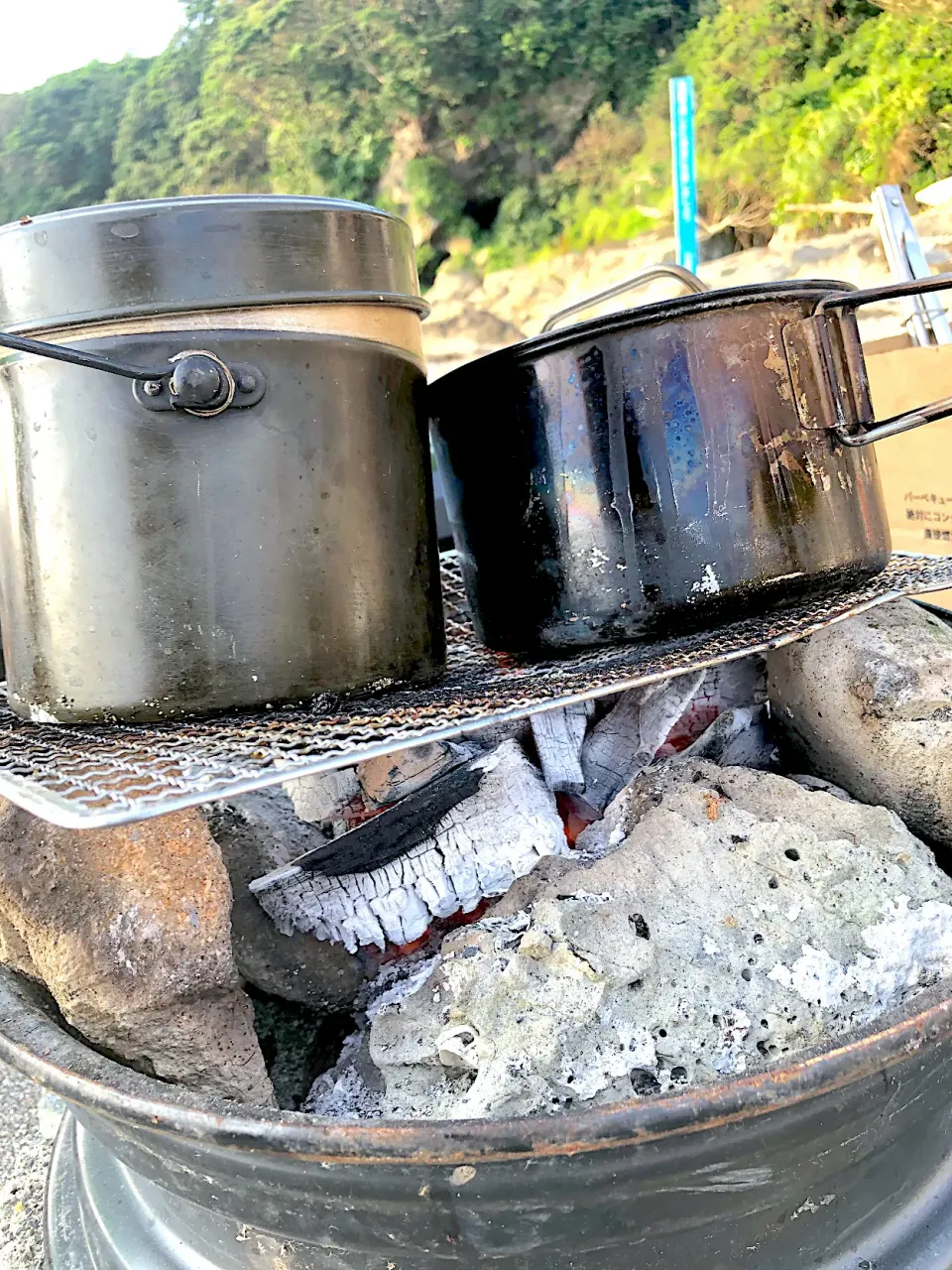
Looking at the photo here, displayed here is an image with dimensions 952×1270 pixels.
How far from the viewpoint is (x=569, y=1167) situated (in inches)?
24.4

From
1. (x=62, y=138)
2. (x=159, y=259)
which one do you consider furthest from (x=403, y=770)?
(x=62, y=138)

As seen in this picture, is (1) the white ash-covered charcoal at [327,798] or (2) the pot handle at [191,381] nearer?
(2) the pot handle at [191,381]

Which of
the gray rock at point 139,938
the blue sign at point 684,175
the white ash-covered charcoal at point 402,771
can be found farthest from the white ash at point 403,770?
the blue sign at point 684,175

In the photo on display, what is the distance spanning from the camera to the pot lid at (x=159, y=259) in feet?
2.33

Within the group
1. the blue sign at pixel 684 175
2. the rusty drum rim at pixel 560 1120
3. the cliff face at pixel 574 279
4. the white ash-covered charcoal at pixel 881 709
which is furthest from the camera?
the cliff face at pixel 574 279

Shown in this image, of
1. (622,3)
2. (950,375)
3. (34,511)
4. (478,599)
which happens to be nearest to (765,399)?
(478,599)

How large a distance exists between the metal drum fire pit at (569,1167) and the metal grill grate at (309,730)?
234 mm

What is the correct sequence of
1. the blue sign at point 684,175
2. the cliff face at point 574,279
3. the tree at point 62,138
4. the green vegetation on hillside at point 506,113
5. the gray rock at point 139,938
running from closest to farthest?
the gray rock at point 139,938, the blue sign at point 684,175, the cliff face at point 574,279, the green vegetation on hillside at point 506,113, the tree at point 62,138

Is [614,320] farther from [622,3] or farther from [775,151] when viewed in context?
[622,3]

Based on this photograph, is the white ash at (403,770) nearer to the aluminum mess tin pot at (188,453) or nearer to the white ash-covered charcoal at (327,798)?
the white ash-covered charcoal at (327,798)

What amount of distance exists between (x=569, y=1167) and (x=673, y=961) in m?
0.24

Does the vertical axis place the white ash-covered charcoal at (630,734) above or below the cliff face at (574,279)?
below

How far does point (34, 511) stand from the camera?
761 mm

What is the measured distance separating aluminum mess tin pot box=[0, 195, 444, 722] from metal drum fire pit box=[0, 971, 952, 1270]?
0.32 meters
